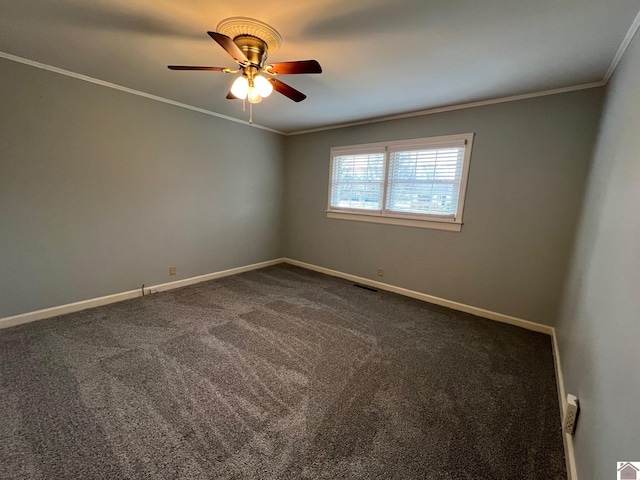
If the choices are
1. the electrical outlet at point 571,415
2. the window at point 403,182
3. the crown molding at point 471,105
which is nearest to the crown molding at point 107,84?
the crown molding at point 471,105

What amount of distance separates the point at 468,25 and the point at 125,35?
2356mm

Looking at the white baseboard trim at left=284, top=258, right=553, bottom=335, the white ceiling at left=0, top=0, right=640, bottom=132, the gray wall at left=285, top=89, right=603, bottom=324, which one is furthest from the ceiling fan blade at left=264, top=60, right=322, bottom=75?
the white baseboard trim at left=284, top=258, right=553, bottom=335

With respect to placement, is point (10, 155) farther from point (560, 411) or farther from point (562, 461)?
point (560, 411)

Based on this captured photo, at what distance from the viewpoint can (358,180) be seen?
4188mm

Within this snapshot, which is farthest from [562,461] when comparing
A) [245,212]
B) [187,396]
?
[245,212]

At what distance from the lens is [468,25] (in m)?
1.69

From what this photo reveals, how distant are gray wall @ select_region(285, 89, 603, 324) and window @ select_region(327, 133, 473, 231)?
0.38 ft

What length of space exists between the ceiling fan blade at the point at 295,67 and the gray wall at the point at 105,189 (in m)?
2.27

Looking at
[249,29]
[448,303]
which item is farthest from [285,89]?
[448,303]

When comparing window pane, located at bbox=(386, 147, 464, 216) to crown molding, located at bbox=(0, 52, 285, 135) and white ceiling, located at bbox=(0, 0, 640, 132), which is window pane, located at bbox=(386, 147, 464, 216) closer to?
white ceiling, located at bbox=(0, 0, 640, 132)

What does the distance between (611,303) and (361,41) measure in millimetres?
2120

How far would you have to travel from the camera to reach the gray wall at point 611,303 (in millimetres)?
986

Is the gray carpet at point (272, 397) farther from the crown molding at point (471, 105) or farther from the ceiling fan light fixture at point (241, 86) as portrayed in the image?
the crown molding at point (471, 105)

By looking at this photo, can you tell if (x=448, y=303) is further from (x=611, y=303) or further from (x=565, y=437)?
(x=611, y=303)
